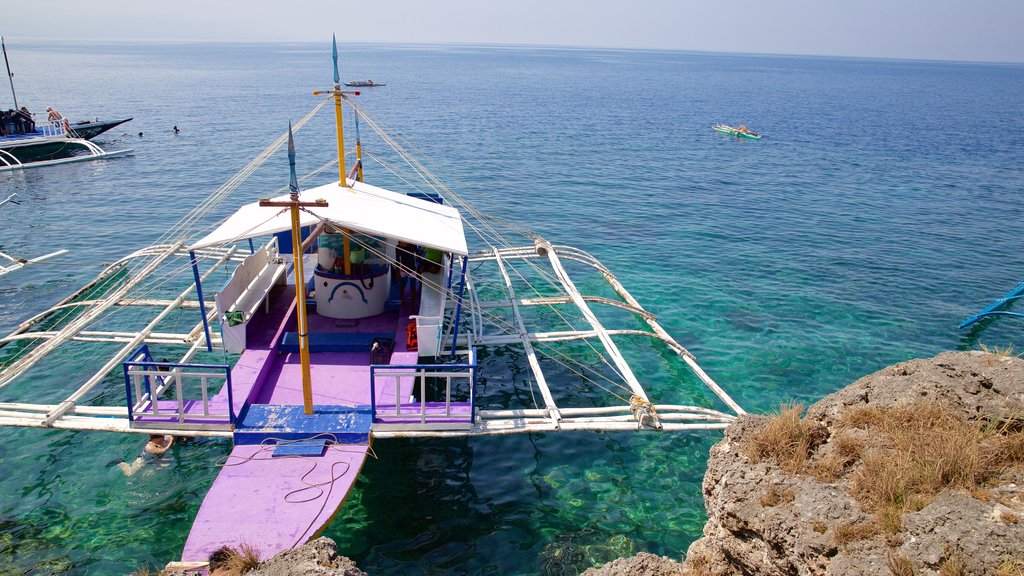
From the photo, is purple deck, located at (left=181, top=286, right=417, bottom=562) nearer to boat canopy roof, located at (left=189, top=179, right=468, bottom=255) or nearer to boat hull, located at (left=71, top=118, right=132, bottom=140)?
boat canopy roof, located at (left=189, top=179, right=468, bottom=255)

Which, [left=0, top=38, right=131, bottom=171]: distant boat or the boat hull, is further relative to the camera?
the boat hull

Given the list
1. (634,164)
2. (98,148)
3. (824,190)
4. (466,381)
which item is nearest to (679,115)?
(634,164)

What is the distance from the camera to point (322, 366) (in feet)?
46.4

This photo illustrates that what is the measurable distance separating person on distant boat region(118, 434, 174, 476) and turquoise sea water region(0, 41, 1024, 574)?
0.28 m

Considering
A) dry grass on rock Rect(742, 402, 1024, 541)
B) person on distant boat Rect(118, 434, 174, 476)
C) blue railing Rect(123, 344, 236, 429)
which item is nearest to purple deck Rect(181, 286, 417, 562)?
blue railing Rect(123, 344, 236, 429)

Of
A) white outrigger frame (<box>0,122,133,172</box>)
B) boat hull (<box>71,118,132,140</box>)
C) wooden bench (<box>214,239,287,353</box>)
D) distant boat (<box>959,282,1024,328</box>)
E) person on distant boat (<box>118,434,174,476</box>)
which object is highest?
boat hull (<box>71,118,132,140</box>)

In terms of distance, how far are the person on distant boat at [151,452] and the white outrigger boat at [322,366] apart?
1.21m

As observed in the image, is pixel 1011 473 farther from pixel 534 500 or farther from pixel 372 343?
pixel 372 343

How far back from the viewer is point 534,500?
13133 mm

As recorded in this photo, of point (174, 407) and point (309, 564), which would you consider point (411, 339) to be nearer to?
point (174, 407)

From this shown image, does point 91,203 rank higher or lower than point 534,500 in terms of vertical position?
higher

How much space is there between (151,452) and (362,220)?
7046 millimetres

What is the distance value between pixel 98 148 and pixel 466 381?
163 ft

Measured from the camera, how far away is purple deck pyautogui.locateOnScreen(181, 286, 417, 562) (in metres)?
9.39
